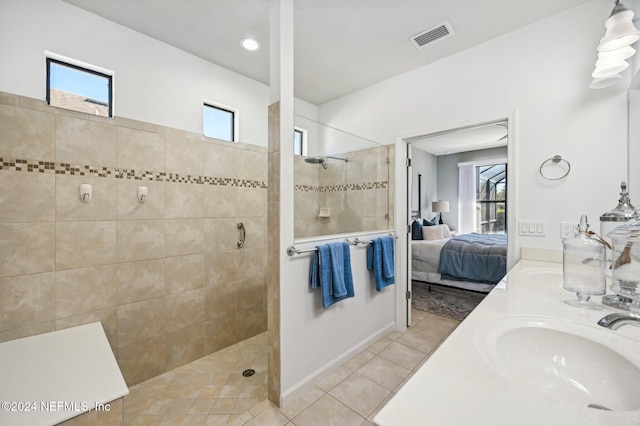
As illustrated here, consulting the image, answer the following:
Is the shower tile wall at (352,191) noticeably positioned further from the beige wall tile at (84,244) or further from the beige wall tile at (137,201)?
the beige wall tile at (84,244)

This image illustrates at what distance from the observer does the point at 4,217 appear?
5.03ft

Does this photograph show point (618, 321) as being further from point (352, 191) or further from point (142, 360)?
point (142, 360)

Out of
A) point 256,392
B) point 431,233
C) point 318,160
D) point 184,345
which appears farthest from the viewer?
point 431,233

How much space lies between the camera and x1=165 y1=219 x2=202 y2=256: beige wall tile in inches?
85.2

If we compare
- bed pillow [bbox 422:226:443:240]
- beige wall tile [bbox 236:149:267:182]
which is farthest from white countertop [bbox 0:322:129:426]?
bed pillow [bbox 422:226:443:240]

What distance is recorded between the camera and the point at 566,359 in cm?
80

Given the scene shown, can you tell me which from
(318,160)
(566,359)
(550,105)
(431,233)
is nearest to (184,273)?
(318,160)

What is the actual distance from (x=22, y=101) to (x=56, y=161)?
0.37 m

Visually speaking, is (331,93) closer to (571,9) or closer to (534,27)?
(534,27)

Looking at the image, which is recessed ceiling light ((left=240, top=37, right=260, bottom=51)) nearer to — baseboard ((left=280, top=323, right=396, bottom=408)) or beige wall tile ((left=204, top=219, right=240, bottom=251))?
beige wall tile ((left=204, top=219, right=240, bottom=251))

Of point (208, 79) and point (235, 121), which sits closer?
point (208, 79)

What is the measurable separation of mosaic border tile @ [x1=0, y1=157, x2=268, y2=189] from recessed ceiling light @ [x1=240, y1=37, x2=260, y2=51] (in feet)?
3.82

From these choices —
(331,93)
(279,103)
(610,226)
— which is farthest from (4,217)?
(610,226)

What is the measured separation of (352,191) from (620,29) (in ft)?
7.17
